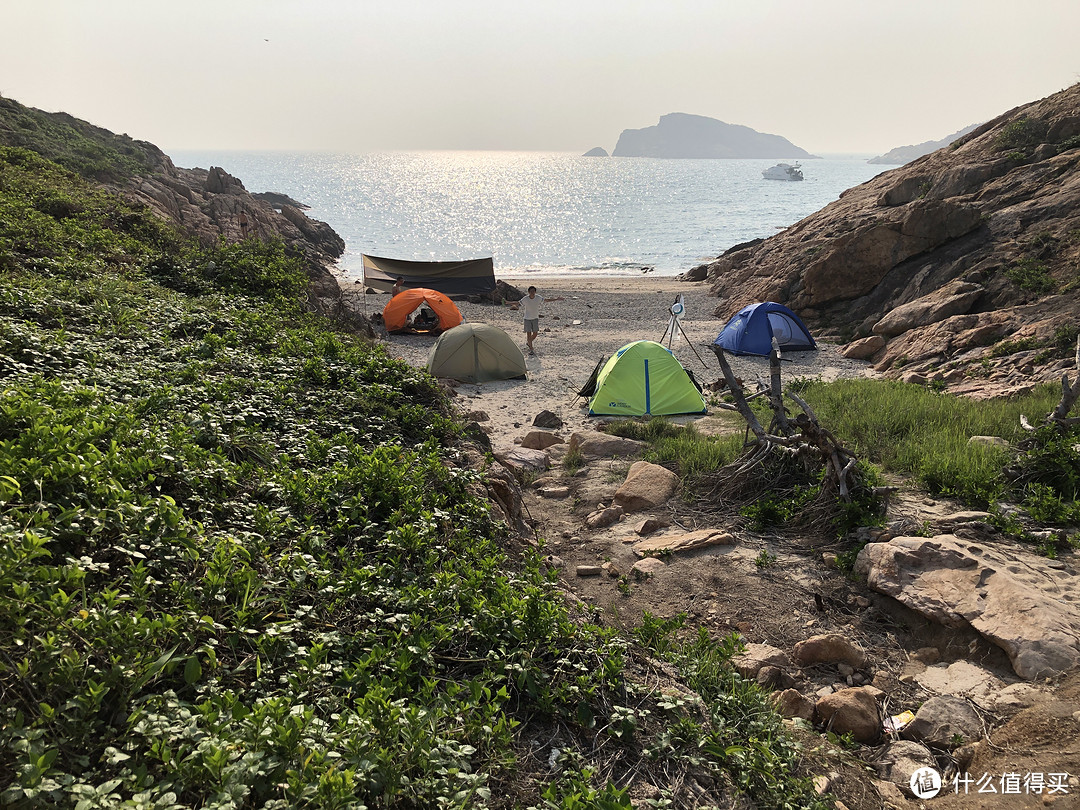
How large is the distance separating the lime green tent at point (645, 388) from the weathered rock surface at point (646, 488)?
3757 millimetres

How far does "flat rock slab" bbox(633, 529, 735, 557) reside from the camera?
6277mm

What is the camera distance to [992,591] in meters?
4.61

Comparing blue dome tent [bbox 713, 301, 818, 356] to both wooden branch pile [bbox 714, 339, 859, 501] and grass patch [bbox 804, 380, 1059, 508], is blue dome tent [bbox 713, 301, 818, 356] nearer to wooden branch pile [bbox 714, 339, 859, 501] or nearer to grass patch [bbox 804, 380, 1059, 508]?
grass patch [bbox 804, 380, 1059, 508]

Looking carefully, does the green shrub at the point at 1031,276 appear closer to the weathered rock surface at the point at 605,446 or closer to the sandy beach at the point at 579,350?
the sandy beach at the point at 579,350

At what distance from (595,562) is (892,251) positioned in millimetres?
17669

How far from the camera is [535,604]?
3.34 meters

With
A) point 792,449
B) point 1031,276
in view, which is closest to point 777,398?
point 792,449

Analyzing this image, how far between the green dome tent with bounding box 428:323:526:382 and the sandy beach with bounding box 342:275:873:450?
292 millimetres

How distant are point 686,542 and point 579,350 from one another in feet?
41.0

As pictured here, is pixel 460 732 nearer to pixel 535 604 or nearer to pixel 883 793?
pixel 535 604

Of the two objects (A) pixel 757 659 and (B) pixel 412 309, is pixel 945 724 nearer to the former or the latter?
(A) pixel 757 659

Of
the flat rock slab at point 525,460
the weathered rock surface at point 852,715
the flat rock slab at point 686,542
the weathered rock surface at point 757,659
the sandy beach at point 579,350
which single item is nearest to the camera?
the weathered rock surface at point 852,715

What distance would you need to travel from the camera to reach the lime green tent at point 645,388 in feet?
38.6

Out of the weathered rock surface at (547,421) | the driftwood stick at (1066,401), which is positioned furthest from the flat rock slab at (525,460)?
the driftwood stick at (1066,401)
